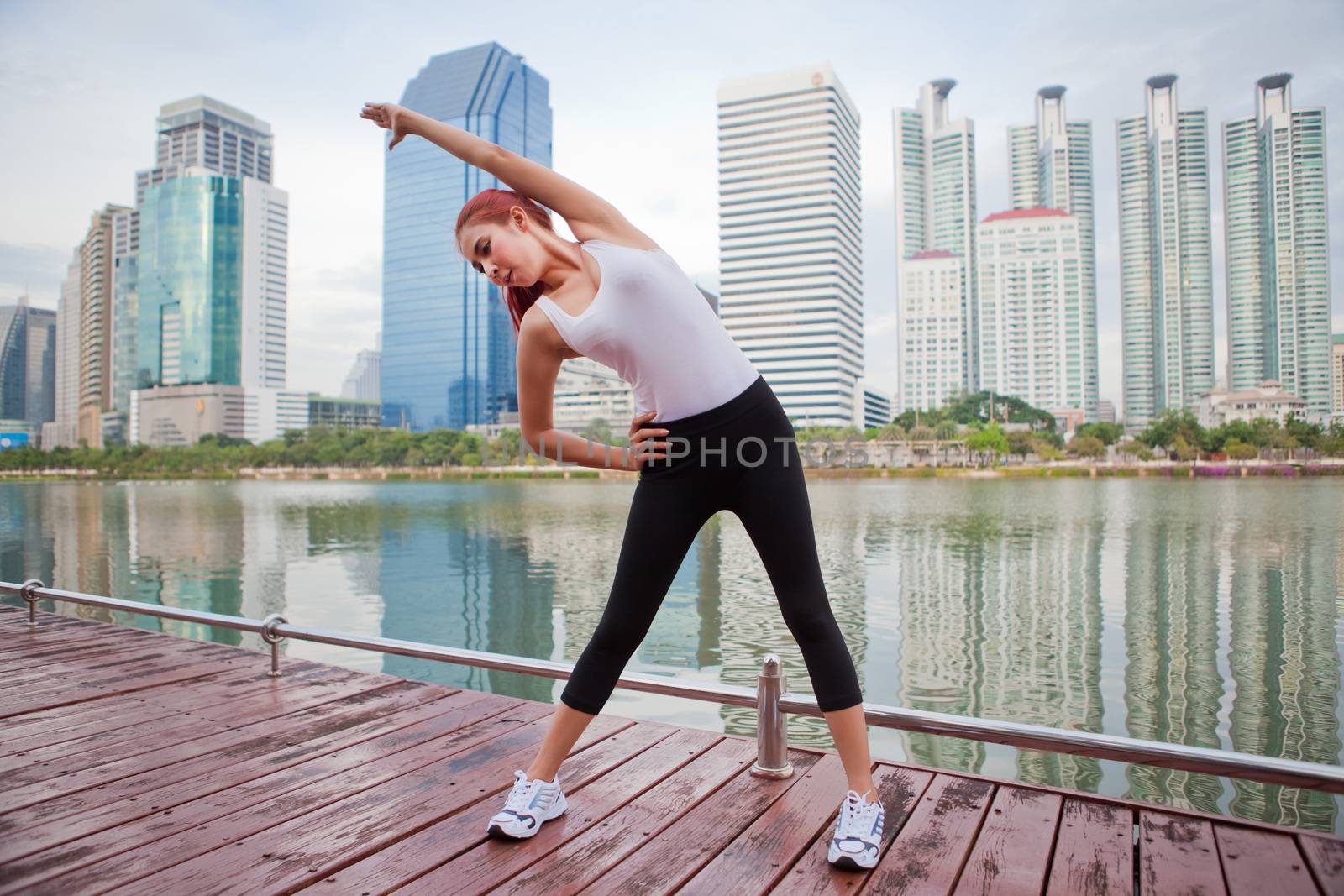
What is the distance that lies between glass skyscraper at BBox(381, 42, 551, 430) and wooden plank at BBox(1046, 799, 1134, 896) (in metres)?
101

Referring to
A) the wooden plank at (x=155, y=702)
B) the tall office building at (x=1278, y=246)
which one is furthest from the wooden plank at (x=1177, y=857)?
the tall office building at (x=1278, y=246)

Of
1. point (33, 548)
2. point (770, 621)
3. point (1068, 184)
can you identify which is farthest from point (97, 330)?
point (1068, 184)

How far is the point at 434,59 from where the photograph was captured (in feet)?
419

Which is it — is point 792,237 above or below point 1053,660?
above

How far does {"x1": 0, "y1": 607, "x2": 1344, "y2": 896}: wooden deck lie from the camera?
53.4 inches

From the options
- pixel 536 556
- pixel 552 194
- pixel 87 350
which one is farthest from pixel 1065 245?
pixel 87 350

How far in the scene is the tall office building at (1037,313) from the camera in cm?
10544

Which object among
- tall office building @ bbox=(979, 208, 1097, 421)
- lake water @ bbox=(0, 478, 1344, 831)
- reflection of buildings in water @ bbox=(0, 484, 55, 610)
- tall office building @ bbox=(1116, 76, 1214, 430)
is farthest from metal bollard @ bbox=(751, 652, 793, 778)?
tall office building @ bbox=(1116, 76, 1214, 430)

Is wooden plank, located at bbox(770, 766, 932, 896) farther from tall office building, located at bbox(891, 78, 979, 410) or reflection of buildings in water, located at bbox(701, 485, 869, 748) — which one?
tall office building, located at bbox(891, 78, 979, 410)

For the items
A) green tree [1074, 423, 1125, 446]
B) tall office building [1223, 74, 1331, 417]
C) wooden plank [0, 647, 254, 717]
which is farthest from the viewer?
tall office building [1223, 74, 1331, 417]

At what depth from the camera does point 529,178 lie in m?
1.49

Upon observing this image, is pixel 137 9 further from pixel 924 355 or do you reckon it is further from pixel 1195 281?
pixel 1195 281

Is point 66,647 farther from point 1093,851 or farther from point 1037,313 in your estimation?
point 1037,313

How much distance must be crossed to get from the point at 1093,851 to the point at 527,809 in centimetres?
107
